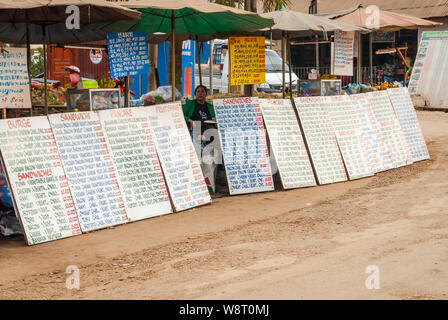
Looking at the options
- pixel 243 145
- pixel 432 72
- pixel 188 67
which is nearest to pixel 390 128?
pixel 243 145

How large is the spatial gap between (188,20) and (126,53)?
7.77ft

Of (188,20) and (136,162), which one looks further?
(188,20)

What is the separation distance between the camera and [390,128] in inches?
499

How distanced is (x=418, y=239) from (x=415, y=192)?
2935 mm

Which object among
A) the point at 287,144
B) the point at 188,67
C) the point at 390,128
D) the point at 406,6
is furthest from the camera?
the point at 406,6

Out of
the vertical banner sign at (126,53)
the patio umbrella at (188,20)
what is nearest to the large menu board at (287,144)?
the patio umbrella at (188,20)

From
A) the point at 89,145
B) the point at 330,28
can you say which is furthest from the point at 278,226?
the point at 330,28

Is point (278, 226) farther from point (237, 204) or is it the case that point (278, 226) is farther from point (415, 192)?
point (415, 192)

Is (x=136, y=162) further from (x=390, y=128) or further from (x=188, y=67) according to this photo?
(x=188, y=67)

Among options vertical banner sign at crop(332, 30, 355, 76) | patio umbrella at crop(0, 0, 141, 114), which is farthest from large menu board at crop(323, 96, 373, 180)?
patio umbrella at crop(0, 0, 141, 114)

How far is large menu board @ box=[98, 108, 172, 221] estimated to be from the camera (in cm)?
888

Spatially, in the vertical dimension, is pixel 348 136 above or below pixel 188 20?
below

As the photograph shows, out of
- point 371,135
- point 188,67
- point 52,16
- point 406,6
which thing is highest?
point 406,6

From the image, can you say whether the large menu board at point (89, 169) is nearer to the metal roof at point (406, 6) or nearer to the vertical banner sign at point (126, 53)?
the vertical banner sign at point (126, 53)
